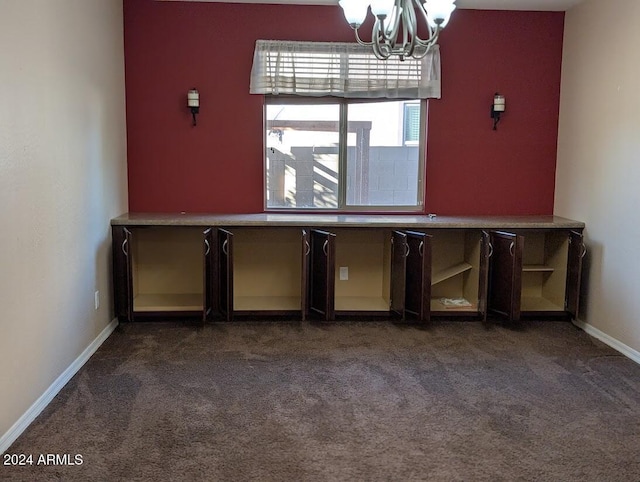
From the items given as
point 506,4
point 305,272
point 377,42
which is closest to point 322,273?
point 305,272

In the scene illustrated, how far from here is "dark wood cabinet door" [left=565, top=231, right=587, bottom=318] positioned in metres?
4.34

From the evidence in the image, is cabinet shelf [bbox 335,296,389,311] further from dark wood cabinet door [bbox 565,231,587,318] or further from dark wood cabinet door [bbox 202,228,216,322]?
dark wood cabinet door [bbox 565,231,587,318]

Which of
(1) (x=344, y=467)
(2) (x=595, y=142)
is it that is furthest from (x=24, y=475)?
(2) (x=595, y=142)

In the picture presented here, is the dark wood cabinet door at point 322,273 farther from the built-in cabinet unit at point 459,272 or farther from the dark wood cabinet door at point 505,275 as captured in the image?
the dark wood cabinet door at point 505,275

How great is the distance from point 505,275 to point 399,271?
2.56ft

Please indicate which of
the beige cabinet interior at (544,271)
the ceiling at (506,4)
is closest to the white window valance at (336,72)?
the ceiling at (506,4)

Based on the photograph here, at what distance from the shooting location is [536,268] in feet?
Answer: 15.2

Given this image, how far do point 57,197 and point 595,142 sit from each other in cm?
368

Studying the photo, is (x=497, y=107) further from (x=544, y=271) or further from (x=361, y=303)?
(x=361, y=303)

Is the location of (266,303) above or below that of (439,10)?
below

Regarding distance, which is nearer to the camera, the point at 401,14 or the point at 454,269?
the point at 401,14

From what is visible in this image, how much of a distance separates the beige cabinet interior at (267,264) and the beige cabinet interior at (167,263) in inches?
12.8

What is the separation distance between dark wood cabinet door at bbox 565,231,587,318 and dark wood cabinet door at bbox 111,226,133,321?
3.29m

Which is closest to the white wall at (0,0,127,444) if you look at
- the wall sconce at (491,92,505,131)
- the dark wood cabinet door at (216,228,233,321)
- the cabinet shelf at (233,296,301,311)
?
the dark wood cabinet door at (216,228,233,321)
